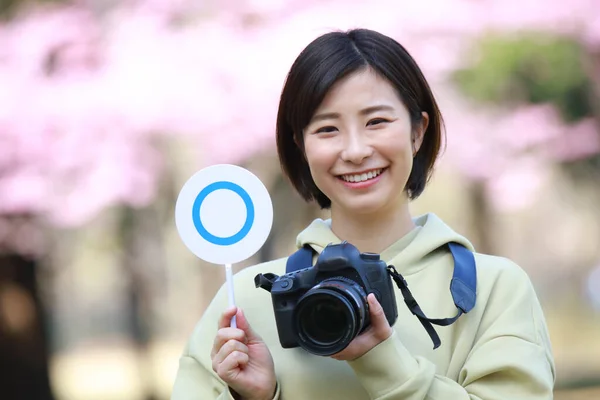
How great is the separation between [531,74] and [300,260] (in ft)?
19.8

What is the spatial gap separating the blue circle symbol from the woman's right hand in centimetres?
18

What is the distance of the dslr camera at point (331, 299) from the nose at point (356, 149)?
21 cm

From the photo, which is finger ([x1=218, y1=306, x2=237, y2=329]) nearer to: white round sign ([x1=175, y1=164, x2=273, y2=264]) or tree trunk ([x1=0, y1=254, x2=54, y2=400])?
white round sign ([x1=175, y1=164, x2=273, y2=264])

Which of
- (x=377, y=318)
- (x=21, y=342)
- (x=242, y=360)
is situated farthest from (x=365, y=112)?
(x=21, y=342)

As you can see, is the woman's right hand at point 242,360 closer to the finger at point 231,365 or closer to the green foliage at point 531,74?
the finger at point 231,365

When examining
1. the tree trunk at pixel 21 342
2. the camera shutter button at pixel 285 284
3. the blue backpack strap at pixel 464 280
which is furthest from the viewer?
the tree trunk at pixel 21 342

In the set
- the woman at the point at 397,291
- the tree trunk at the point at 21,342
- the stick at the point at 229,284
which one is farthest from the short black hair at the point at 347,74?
the tree trunk at the point at 21,342

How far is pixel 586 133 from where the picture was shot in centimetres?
778

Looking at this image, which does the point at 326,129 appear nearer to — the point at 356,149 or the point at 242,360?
the point at 356,149

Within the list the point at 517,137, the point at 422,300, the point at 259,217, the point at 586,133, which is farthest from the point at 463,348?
the point at 586,133

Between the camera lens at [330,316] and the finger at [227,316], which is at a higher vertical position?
the finger at [227,316]

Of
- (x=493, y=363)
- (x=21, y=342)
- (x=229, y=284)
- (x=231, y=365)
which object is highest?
(x=21, y=342)

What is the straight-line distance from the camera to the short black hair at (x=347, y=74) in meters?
1.85

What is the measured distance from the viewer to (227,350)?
173 centimetres
